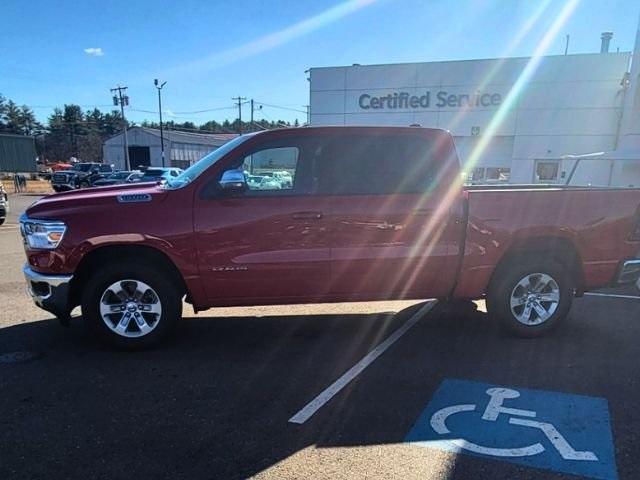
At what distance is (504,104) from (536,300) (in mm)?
21241

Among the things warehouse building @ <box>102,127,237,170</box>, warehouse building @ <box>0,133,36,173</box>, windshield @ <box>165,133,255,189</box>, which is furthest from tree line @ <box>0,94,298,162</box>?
windshield @ <box>165,133,255,189</box>

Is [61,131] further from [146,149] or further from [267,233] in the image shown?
[267,233]

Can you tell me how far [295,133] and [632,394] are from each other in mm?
3552

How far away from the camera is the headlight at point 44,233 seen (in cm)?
434

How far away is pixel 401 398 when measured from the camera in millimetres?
3723

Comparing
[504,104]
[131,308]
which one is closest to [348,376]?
[131,308]

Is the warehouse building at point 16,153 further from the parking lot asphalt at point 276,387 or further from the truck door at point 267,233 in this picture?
the truck door at point 267,233

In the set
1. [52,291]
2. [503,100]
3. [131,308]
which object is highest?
[503,100]

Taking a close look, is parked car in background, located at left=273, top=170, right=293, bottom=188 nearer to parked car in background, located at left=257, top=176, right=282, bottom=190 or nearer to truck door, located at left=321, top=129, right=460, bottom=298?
parked car in background, located at left=257, top=176, right=282, bottom=190

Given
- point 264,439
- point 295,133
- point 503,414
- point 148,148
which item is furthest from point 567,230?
point 148,148

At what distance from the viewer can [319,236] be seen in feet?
15.1

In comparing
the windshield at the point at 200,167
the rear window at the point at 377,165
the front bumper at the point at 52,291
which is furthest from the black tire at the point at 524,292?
the front bumper at the point at 52,291

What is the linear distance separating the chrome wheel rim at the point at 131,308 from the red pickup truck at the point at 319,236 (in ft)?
0.04

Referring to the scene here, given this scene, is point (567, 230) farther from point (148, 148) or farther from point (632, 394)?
point (148, 148)
